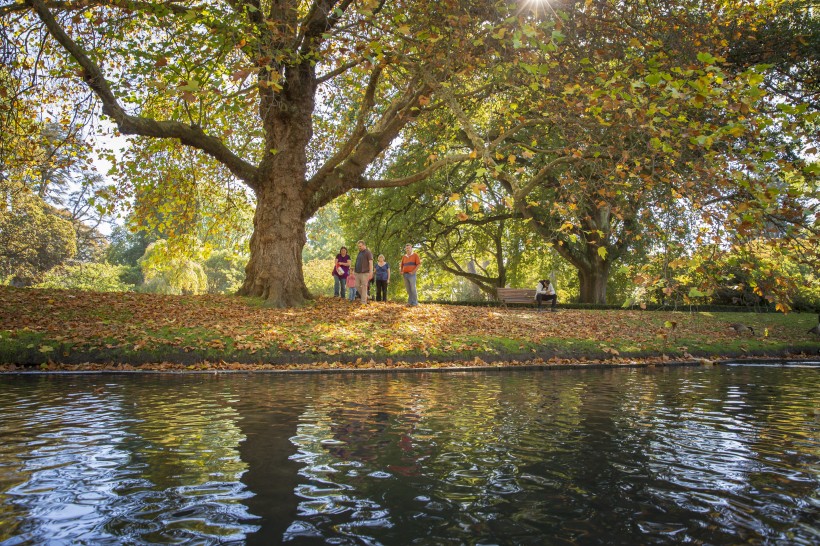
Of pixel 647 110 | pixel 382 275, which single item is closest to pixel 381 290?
pixel 382 275

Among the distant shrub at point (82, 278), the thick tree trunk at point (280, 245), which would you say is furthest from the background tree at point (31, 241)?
the thick tree trunk at point (280, 245)

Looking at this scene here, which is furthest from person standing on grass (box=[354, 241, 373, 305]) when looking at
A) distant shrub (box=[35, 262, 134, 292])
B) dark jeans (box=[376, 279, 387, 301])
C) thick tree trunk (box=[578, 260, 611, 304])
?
distant shrub (box=[35, 262, 134, 292])

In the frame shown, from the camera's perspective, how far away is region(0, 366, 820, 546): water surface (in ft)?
11.6

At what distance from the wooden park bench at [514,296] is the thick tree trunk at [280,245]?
10.3 metres

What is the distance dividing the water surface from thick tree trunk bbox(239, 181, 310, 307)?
863 centimetres

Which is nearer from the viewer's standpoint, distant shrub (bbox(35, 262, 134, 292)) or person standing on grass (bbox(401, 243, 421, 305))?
person standing on grass (bbox(401, 243, 421, 305))

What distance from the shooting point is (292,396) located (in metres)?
8.74

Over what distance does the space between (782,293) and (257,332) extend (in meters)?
11.1

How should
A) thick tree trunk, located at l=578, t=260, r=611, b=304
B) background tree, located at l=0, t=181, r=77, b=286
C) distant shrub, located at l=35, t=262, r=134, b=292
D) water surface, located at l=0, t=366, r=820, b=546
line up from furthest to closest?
1. distant shrub, located at l=35, t=262, r=134, b=292
2. background tree, located at l=0, t=181, r=77, b=286
3. thick tree trunk, located at l=578, t=260, r=611, b=304
4. water surface, located at l=0, t=366, r=820, b=546

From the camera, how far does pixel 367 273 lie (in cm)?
2017

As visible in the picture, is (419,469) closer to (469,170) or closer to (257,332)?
(257,332)

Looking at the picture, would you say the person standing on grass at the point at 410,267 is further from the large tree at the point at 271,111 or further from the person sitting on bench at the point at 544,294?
the person sitting on bench at the point at 544,294

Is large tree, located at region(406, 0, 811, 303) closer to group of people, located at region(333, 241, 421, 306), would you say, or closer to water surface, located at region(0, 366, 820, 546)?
water surface, located at region(0, 366, 820, 546)

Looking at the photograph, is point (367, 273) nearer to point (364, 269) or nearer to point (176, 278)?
point (364, 269)
